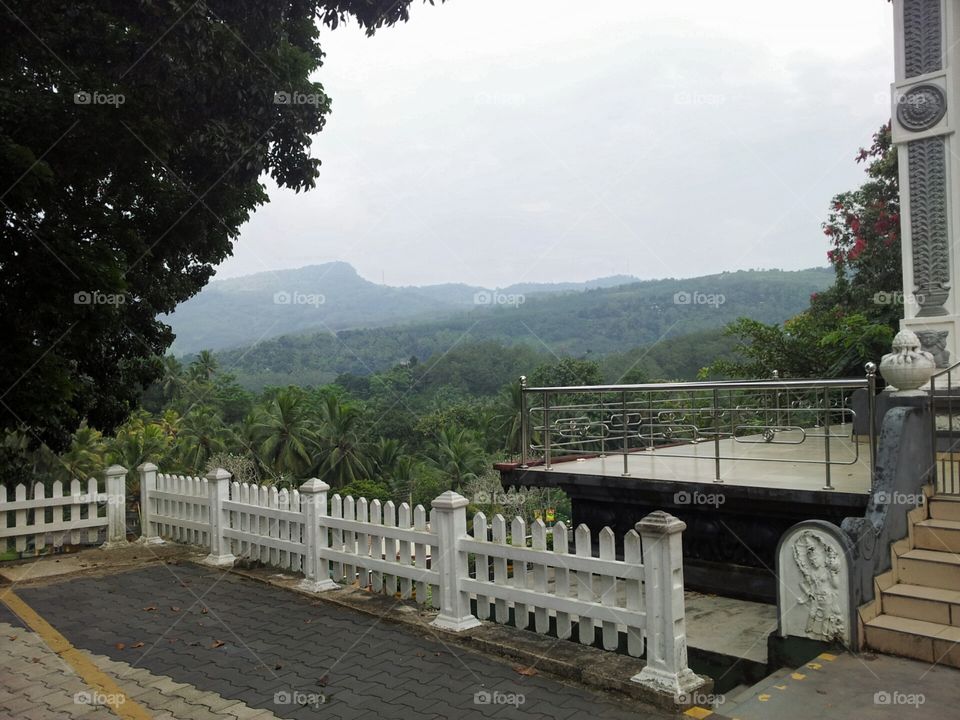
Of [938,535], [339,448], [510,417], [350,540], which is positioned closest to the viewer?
[938,535]

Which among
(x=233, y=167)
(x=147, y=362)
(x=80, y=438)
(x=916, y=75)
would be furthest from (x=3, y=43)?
(x=80, y=438)

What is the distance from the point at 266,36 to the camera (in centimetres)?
855

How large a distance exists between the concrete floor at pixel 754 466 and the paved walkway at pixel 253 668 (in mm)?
3256

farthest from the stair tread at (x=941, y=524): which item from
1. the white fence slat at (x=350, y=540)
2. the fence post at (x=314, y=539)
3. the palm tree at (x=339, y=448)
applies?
the palm tree at (x=339, y=448)

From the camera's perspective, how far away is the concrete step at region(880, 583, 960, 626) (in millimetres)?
5238

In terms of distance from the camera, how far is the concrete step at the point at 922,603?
206 inches

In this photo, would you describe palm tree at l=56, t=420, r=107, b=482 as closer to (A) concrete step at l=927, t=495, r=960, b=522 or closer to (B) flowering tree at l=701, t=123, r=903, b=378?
(B) flowering tree at l=701, t=123, r=903, b=378

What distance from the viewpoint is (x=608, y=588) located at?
519 centimetres

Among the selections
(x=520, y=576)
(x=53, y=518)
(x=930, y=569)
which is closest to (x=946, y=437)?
(x=930, y=569)

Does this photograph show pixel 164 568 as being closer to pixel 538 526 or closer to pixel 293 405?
pixel 538 526

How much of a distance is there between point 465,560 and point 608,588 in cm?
138

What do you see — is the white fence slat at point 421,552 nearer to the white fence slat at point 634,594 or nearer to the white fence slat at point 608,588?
the white fence slat at point 608,588

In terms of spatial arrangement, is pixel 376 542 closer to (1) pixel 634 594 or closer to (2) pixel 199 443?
(1) pixel 634 594

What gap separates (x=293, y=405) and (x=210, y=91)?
→ 38506 millimetres
